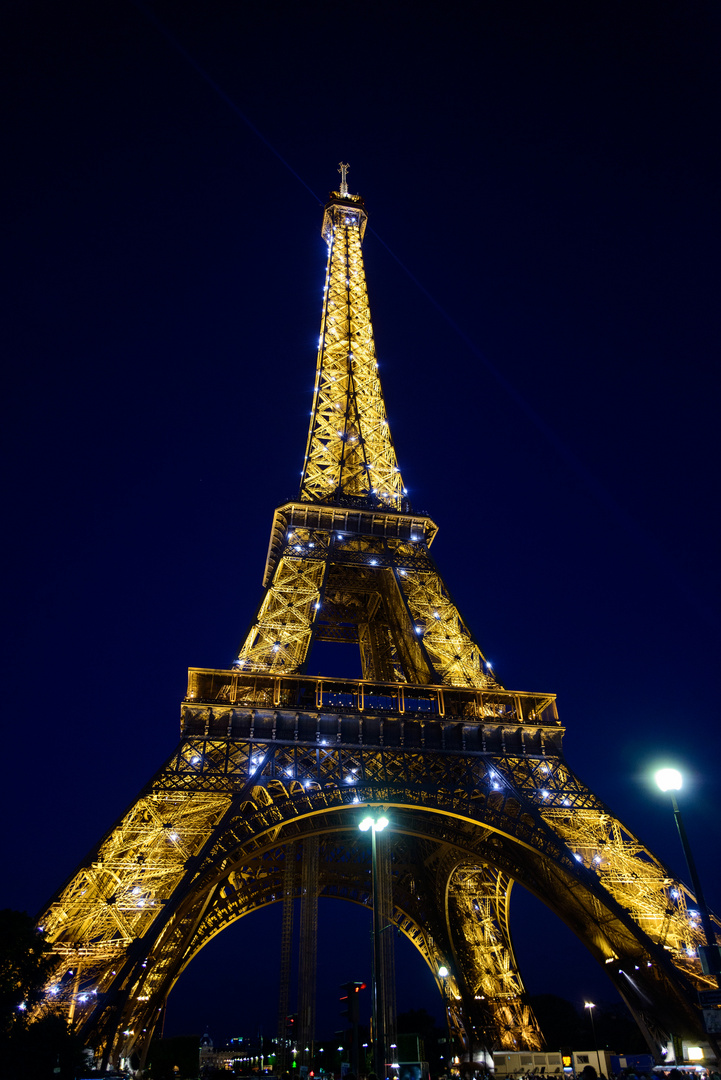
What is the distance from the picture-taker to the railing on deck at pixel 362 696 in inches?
1077

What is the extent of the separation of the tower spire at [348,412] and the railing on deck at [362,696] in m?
11.1

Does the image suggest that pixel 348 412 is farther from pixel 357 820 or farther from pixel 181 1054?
pixel 181 1054

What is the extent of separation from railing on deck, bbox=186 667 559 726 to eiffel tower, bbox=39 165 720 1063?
87 mm

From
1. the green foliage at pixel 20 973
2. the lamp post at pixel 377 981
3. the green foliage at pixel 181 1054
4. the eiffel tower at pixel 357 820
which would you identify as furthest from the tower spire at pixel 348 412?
the green foliage at pixel 181 1054

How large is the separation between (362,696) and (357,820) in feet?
22.7

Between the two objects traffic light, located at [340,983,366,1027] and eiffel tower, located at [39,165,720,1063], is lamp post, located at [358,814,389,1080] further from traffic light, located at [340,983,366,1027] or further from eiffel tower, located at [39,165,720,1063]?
eiffel tower, located at [39,165,720,1063]

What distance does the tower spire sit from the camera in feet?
129

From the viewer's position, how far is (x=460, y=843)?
30.8 meters

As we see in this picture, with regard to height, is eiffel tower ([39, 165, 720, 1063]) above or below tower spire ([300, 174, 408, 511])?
below

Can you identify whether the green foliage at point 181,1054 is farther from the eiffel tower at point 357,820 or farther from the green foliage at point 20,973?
the green foliage at point 20,973

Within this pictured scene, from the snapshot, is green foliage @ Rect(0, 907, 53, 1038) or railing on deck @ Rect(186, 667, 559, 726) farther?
railing on deck @ Rect(186, 667, 559, 726)

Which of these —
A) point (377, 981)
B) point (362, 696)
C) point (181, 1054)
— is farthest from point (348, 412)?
point (181, 1054)

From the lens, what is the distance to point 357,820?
3203 centimetres

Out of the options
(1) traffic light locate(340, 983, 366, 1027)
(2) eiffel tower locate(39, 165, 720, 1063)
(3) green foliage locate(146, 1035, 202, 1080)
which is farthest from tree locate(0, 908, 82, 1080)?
(3) green foliage locate(146, 1035, 202, 1080)
